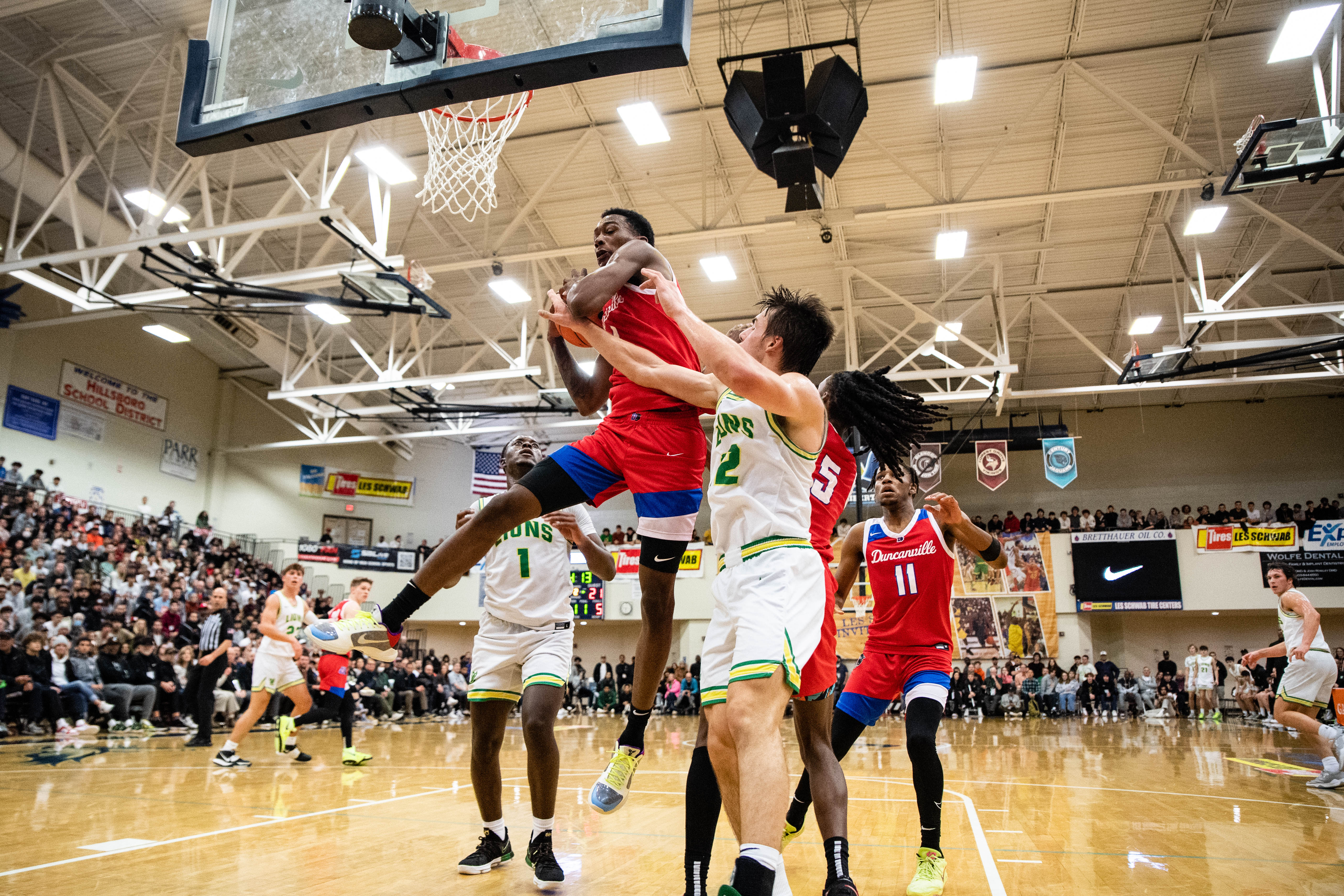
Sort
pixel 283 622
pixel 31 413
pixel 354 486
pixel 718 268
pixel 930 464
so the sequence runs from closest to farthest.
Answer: pixel 283 622 → pixel 718 268 → pixel 930 464 → pixel 31 413 → pixel 354 486

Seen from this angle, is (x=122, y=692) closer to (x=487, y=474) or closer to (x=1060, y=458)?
(x=487, y=474)

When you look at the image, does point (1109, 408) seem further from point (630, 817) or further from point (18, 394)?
point (18, 394)

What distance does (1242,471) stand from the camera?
27047 mm

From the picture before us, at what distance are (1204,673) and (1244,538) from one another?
3.73 m

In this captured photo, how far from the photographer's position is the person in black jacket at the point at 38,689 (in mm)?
11453

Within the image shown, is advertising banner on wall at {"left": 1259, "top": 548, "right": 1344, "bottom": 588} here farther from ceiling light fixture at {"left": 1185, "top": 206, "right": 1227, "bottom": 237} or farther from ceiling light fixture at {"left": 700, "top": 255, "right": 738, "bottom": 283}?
ceiling light fixture at {"left": 700, "top": 255, "right": 738, "bottom": 283}

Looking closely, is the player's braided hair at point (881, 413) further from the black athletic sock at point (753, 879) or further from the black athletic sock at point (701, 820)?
the black athletic sock at point (753, 879)

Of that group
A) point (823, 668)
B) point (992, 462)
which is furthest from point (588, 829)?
point (992, 462)

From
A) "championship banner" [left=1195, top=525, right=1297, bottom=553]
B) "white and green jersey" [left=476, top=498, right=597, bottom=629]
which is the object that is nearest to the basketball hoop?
"white and green jersey" [left=476, top=498, right=597, bottom=629]

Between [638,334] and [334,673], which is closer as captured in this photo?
[638,334]

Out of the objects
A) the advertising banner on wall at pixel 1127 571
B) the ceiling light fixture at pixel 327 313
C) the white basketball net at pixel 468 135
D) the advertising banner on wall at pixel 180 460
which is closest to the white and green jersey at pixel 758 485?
the white basketball net at pixel 468 135

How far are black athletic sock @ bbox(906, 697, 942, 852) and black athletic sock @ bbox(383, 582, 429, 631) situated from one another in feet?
7.37

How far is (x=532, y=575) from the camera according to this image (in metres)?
4.67

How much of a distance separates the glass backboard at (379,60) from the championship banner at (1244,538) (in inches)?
915
